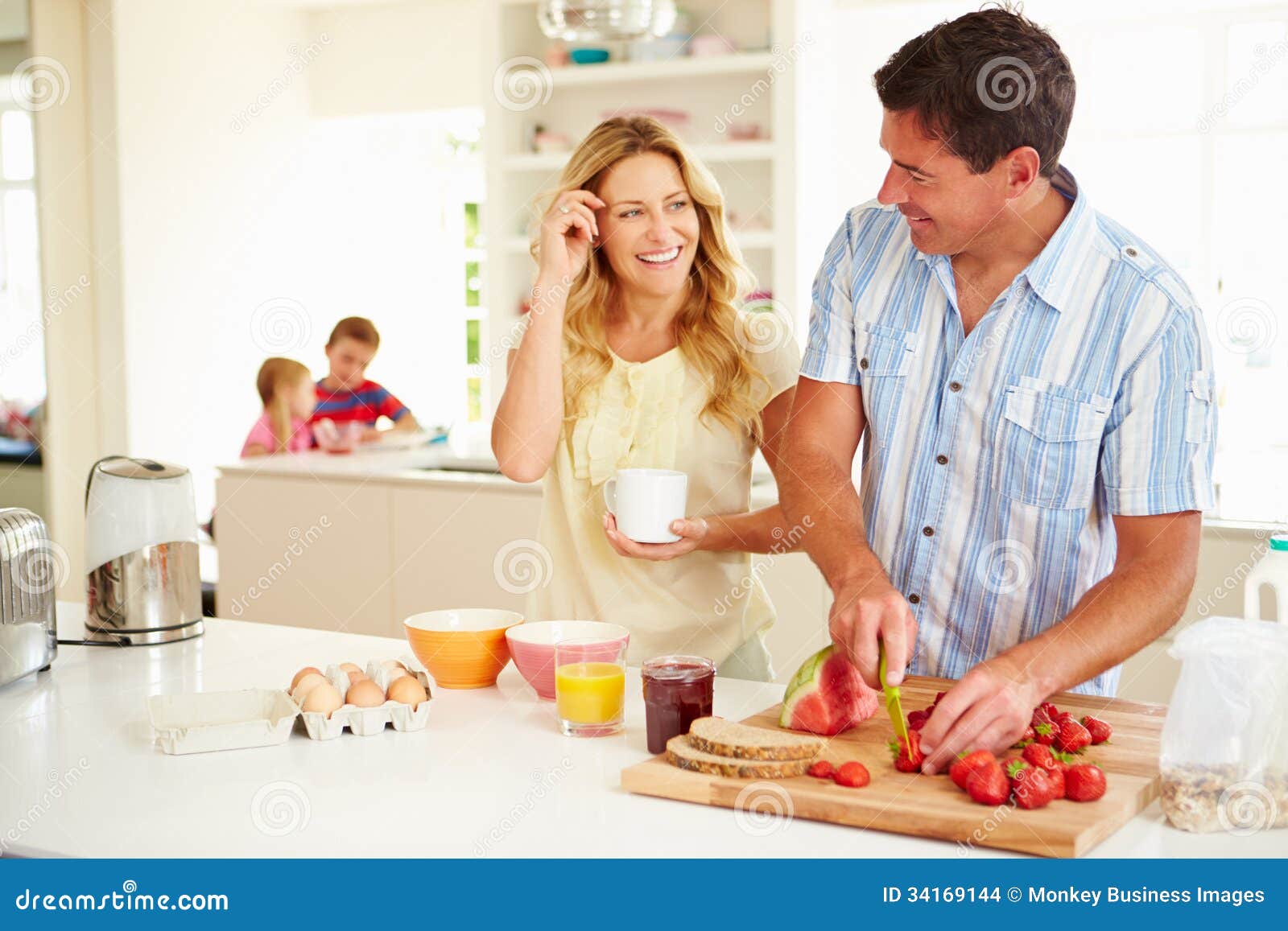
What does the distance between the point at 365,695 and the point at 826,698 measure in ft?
1.92

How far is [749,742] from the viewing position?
1.44 m

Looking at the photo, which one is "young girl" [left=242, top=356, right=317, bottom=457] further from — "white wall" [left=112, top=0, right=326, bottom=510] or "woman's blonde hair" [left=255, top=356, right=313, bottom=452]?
"white wall" [left=112, top=0, right=326, bottom=510]

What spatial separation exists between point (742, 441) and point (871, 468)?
0.95 feet

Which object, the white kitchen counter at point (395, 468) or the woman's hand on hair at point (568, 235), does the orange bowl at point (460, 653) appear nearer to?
the woman's hand on hair at point (568, 235)

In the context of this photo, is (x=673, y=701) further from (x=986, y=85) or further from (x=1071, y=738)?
(x=986, y=85)

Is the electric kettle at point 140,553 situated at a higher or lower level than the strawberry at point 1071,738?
higher

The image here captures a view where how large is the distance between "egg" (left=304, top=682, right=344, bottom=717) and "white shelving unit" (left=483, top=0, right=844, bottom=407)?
12.5 feet

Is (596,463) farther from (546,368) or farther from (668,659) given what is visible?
(668,659)

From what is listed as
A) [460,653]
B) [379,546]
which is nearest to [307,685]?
[460,653]

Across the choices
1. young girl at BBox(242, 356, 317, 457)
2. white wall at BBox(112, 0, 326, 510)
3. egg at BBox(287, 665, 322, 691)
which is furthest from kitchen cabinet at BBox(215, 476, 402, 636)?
white wall at BBox(112, 0, 326, 510)

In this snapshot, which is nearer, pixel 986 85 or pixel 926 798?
pixel 926 798

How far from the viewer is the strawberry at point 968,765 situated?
4.37ft

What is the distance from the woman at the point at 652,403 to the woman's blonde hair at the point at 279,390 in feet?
9.77

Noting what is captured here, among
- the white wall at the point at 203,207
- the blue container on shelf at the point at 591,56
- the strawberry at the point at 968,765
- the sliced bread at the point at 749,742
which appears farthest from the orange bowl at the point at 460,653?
the white wall at the point at 203,207
